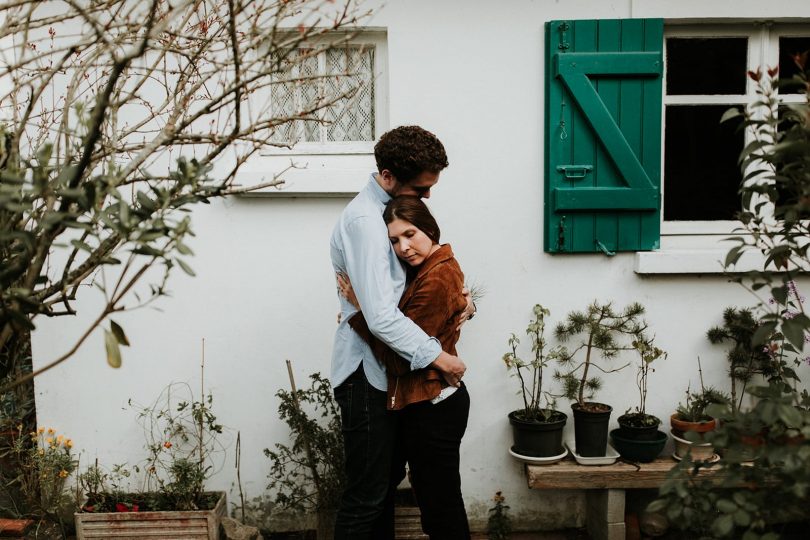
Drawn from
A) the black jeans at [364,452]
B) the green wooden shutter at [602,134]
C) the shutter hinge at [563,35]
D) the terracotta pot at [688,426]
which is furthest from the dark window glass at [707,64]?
the black jeans at [364,452]

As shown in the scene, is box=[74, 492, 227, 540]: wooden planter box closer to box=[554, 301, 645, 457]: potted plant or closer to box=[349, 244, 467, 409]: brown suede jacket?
box=[349, 244, 467, 409]: brown suede jacket

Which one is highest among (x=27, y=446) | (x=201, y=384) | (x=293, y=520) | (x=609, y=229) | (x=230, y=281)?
(x=609, y=229)

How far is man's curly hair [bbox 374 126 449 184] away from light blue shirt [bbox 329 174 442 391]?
0.14 metres

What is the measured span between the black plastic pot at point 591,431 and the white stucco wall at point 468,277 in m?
0.25

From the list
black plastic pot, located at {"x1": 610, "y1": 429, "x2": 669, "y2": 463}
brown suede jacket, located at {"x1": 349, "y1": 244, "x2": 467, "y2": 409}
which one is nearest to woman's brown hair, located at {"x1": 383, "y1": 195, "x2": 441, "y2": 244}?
brown suede jacket, located at {"x1": 349, "y1": 244, "x2": 467, "y2": 409}

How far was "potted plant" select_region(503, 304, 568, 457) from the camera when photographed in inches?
147

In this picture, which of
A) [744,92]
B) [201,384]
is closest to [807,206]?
[744,92]

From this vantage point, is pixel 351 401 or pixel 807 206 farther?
pixel 351 401

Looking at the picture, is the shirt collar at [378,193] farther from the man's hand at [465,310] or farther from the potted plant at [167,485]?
the potted plant at [167,485]

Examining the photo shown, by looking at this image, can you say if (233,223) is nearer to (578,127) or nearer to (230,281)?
(230,281)

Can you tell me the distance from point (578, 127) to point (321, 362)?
1803mm

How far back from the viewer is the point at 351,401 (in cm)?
285

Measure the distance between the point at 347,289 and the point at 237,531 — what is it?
59.2 inches

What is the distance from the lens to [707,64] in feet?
13.1
